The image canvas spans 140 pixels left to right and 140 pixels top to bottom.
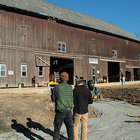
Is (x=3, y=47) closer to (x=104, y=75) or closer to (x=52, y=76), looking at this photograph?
(x=52, y=76)

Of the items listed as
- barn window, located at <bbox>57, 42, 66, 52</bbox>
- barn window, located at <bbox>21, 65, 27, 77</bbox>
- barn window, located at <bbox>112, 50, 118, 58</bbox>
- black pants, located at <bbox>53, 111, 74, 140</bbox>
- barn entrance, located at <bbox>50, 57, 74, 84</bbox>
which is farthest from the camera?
barn window, located at <bbox>112, 50, 118, 58</bbox>

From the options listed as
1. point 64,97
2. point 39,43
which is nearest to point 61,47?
point 39,43

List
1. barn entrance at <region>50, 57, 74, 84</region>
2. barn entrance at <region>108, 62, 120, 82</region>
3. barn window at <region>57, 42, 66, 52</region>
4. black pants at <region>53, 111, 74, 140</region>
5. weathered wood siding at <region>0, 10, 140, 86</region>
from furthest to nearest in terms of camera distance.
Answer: barn entrance at <region>108, 62, 120, 82</region> → barn entrance at <region>50, 57, 74, 84</region> → barn window at <region>57, 42, 66, 52</region> → weathered wood siding at <region>0, 10, 140, 86</region> → black pants at <region>53, 111, 74, 140</region>

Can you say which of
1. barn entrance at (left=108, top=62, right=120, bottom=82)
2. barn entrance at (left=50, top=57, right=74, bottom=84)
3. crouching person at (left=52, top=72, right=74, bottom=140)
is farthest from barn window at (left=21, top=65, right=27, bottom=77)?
barn entrance at (left=108, top=62, right=120, bottom=82)

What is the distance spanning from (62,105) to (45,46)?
58.2 feet

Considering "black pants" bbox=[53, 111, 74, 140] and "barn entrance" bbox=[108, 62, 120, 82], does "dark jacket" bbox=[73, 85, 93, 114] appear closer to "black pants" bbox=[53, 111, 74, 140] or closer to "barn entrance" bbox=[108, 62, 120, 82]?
"black pants" bbox=[53, 111, 74, 140]

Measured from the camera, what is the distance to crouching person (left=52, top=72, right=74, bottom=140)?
15.9ft

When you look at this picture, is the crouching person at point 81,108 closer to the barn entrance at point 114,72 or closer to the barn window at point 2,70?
the barn window at point 2,70

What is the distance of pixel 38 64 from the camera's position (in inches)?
820

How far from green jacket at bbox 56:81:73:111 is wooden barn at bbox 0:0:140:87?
14994mm

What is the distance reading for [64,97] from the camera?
4898mm

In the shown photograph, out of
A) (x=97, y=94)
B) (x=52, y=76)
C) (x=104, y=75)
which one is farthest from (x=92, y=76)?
(x=97, y=94)

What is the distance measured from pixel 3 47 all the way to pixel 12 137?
1389 cm

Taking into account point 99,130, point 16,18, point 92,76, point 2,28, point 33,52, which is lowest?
point 99,130
